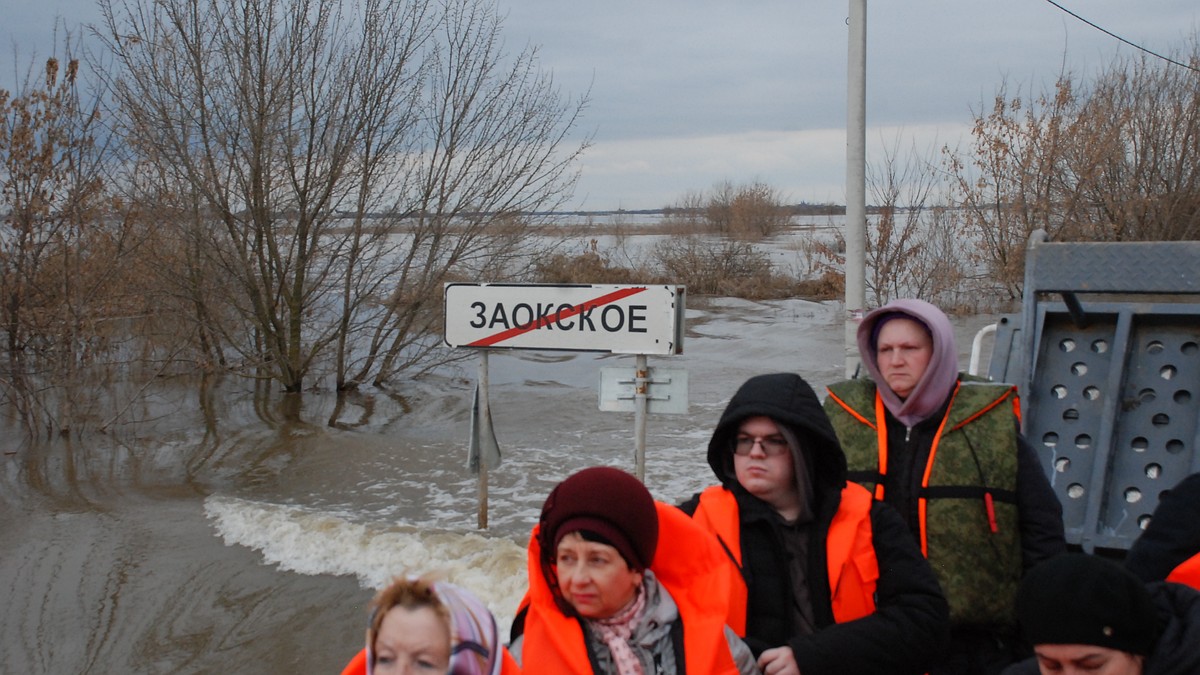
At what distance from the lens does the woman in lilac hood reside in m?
3.02

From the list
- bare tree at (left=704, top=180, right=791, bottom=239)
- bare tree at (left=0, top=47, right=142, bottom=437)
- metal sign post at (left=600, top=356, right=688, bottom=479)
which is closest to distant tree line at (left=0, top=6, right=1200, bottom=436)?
bare tree at (left=0, top=47, right=142, bottom=437)

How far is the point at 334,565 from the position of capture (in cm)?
765

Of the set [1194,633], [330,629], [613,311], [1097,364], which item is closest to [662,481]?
[613,311]

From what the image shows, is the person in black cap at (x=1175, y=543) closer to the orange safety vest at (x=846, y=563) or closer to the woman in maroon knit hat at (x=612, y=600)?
the orange safety vest at (x=846, y=563)

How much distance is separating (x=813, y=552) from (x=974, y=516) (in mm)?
549

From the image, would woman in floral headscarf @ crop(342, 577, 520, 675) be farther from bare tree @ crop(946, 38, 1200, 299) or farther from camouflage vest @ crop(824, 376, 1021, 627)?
bare tree @ crop(946, 38, 1200, 299)

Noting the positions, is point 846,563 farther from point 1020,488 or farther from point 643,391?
point 643,391

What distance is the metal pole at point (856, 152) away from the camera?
989cm

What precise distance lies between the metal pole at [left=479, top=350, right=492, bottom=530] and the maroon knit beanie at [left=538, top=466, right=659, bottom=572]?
5429mm

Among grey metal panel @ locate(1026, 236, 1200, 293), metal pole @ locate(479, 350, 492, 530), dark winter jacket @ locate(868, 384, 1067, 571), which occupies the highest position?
grey metal panel @ locate(1026, 236, 1200, 293)

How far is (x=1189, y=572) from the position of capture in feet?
8.80

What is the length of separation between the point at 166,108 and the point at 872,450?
40.3ft

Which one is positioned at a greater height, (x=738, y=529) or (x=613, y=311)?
(x=613, y=311)

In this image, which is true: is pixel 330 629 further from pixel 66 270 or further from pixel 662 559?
pixel 66 270
